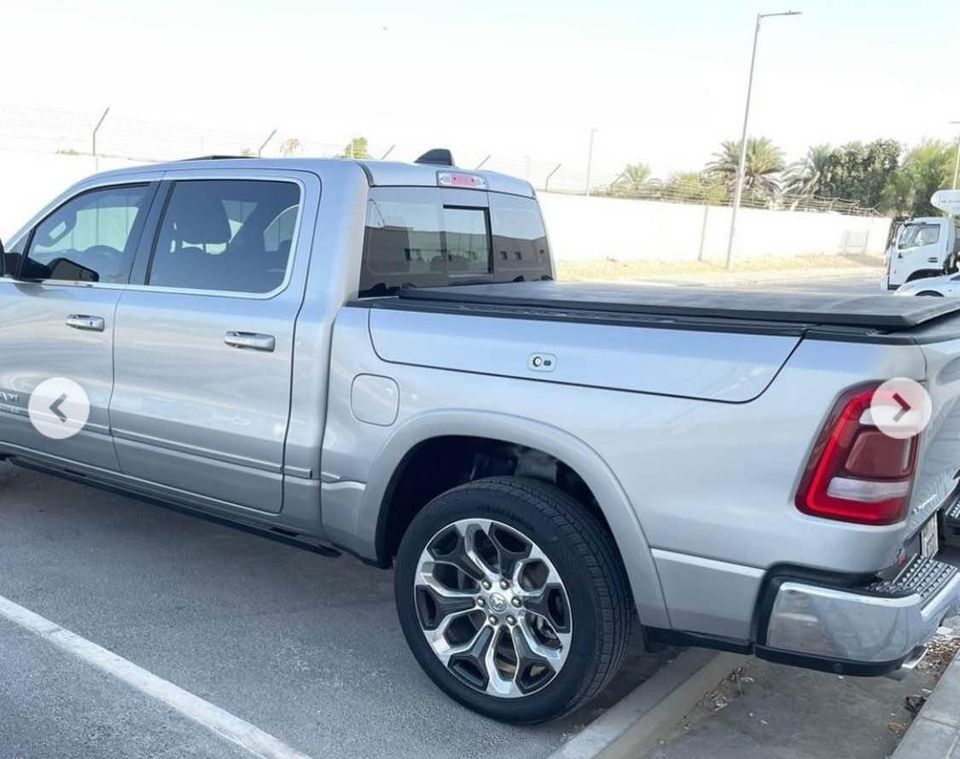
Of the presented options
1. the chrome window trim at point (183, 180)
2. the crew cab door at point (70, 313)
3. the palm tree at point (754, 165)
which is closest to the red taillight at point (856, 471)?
the chrome window trim at point (183, 180)

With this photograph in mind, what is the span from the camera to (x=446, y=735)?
3150 mm

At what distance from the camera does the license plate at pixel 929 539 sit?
302 cm

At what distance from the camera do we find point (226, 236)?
402cm

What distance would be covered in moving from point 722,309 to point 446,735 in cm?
170

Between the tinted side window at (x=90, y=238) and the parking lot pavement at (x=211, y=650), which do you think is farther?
the tinted side window at (x=90, y=238)

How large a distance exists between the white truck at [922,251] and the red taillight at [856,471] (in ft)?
60.4

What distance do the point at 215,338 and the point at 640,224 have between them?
1199 inches

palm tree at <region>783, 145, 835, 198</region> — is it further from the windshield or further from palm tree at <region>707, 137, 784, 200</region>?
the windshield

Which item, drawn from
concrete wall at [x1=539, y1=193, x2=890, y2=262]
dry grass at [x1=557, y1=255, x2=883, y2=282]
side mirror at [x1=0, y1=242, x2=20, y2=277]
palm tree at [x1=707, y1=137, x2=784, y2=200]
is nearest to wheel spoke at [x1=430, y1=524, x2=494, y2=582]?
side mirror at [x1=0, y1=242, x2=20, y2=277]

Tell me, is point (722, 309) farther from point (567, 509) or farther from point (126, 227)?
point (126, 227)

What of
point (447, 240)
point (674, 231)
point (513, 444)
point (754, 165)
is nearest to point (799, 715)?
point (513, 444)

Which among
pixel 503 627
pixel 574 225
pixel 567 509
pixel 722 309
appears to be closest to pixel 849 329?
pixel 722 309

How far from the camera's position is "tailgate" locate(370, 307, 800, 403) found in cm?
259

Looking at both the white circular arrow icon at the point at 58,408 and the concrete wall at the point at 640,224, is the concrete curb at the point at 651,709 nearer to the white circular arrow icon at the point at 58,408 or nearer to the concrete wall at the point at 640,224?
the white circular arrow icon at the point at 58,408
